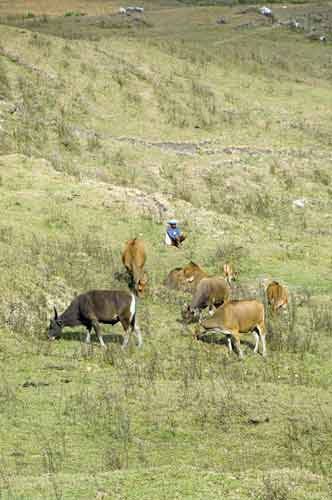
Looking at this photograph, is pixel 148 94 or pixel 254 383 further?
pixel 148 94

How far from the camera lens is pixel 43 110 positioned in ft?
109

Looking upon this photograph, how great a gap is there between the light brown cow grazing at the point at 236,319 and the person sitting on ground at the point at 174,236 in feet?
22.9

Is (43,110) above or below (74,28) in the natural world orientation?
above

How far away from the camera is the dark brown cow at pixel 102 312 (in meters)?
15.1

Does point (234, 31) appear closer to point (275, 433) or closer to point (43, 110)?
point (43, 110)

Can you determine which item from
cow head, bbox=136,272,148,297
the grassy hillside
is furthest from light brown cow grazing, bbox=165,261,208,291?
cow head, bbox=136,272,148,297

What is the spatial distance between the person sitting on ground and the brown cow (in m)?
5.00

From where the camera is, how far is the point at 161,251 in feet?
73.2

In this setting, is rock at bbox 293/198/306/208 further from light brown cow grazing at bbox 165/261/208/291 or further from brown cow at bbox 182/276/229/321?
brown cow at bbox 182/276/229/321

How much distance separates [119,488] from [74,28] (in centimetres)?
5584

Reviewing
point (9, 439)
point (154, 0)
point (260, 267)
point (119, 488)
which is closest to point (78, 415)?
point (9, 439)

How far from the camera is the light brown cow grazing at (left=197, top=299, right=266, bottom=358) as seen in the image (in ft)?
49.9

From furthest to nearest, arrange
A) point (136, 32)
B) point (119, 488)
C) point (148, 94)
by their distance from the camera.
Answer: point (136, 32) < point (148, 94) < point (119, 488)

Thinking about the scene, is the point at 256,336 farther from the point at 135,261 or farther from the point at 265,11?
the point at 265,11
